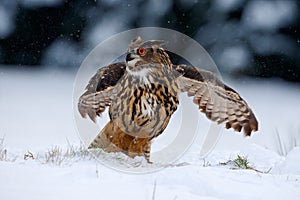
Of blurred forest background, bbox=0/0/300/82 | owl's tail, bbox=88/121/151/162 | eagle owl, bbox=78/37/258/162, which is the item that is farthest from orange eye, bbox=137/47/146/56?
blurred forest background, bbox=0/0/300/82

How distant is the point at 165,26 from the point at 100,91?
481 cm

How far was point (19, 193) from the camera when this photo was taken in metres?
2.63

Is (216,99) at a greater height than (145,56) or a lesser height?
lesser

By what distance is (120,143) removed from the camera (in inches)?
155

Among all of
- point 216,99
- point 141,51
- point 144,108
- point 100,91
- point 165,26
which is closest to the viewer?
point 141,51

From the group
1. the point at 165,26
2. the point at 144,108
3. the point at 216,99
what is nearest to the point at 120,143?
the point at 144,108

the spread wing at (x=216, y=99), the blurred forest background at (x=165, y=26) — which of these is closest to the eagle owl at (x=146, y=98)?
the spread wing at (x=216, y=99)

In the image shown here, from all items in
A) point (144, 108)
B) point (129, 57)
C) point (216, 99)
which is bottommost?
point (144, 108)

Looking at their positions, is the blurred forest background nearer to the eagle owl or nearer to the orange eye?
the eagle owl

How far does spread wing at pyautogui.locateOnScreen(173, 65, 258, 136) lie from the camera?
3.99m

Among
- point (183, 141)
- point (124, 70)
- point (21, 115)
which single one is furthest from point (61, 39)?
point (124, 70)

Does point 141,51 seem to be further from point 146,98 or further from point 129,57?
point 146,98

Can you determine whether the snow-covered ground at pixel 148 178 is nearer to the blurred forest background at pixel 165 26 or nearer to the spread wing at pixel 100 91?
the spread wing at pixel 100 91

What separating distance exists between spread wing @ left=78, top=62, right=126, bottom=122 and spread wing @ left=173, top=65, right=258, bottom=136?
444 mm
